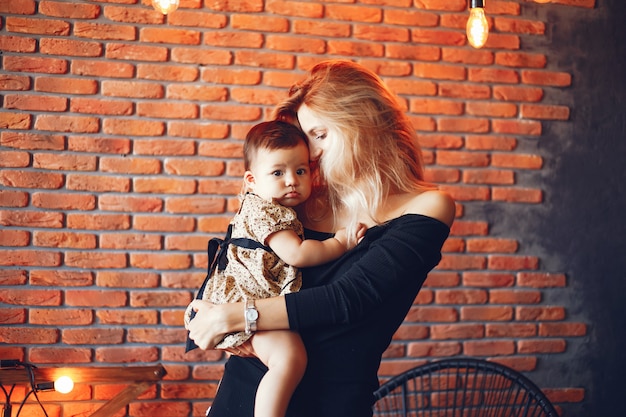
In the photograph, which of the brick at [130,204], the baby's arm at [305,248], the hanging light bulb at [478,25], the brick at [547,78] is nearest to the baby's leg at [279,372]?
the baby's arm at [305,248]

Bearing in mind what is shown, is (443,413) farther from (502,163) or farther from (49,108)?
(49,108)

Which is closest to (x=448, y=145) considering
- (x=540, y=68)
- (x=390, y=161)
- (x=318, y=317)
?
(x=540, y=68)

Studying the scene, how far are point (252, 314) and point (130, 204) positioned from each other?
4.68 feet

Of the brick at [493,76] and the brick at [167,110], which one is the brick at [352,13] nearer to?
the brick at [493,76]

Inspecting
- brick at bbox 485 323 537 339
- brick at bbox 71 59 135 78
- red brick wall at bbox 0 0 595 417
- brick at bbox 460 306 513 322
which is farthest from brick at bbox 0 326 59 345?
brick at bbox 485 323 537 339

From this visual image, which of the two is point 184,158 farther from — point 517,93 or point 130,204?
point 517,93

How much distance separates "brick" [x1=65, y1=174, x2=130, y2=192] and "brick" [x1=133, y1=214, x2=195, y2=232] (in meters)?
0.16

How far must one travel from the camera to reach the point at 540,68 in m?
2.81

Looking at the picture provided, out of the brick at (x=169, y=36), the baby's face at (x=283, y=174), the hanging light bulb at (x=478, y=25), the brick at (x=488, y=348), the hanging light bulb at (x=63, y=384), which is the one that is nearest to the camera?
the baby's face at (x=283, y=174)

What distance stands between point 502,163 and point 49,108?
7.21 feet

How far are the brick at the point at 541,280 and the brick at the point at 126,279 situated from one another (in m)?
1.83

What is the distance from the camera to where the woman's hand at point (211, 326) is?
130 cm

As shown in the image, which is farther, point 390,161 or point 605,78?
point 605,78

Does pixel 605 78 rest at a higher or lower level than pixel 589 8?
lower
